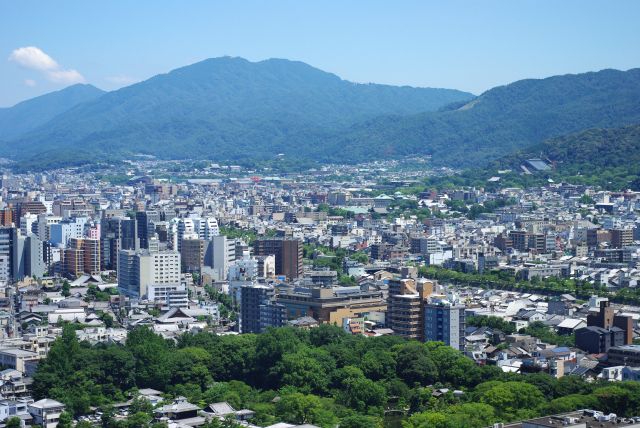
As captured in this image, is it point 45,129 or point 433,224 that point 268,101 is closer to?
point 45,129

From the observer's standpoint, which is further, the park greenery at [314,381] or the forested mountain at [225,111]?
the forested mountain at [225,111]

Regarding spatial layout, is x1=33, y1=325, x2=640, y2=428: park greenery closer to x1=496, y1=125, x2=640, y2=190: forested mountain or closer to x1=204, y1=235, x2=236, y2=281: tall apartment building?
x1=204, y1=235, x2=236, y2=281: tall apartment building

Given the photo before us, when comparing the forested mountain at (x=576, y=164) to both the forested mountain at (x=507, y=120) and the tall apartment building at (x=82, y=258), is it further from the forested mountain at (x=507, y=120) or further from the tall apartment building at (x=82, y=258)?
the tall apartment building at (x=82, y=258)

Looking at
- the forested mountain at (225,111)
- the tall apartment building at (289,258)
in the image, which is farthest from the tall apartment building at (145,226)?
the forested mountain at (225,111)

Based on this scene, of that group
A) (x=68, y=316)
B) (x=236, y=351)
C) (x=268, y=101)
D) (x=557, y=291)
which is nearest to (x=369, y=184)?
(x=557, y=291)

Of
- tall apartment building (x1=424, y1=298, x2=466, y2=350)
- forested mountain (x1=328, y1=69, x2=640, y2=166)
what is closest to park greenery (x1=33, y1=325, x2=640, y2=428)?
tall apartment building (x1=424, y1=298, x2=466, y2=350)
